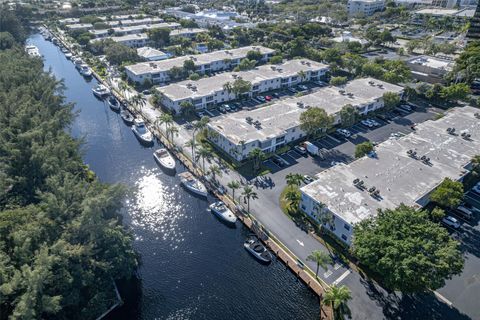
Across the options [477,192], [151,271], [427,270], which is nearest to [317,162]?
[477,192]

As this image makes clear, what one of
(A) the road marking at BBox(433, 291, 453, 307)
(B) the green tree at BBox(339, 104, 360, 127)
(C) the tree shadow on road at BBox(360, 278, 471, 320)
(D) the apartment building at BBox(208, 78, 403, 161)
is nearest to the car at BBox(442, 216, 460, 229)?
(A) the road marking at BBox(433, 291, 453, 307)

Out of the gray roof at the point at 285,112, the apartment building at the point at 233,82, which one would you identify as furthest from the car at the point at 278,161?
the apartment building at the point at 233,82

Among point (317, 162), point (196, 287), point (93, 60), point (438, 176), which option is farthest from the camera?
point (93, 60)

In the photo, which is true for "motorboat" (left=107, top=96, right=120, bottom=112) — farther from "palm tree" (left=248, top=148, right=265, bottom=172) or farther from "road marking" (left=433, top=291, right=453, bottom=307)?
"road marking" (left=433, top=291, right=453, bottom=307)

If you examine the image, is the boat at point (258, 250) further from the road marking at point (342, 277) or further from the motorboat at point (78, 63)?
the motorboat at point (78, 63)

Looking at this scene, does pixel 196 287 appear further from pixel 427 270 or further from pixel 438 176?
pixel 438 176

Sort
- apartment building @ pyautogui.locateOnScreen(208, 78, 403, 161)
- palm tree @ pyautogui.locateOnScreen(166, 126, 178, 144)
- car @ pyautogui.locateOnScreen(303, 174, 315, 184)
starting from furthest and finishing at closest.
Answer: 1. palm tree @ pyautogui.locateOnScreen(166, 126, 178, 144)
2. apartment building @ pyautogui.locateOnScreen(208, 78, 403, 161)
3. car @ pyautogui.locateOnScreen(303, 174, 315, 184)

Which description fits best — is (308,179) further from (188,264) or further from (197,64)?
(197,64)
